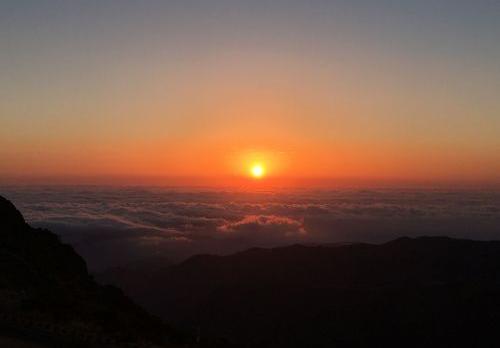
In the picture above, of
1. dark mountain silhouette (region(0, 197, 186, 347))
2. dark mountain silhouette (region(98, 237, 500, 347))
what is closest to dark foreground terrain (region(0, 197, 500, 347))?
dark mountain silhouette (region(0, 197, 186, 347))

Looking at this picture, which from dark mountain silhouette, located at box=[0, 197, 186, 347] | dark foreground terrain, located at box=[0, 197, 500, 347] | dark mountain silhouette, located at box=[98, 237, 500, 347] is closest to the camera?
dark mountain silhouette, located at box=[0, 197, 186, 347]

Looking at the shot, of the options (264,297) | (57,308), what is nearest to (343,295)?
(264,297)

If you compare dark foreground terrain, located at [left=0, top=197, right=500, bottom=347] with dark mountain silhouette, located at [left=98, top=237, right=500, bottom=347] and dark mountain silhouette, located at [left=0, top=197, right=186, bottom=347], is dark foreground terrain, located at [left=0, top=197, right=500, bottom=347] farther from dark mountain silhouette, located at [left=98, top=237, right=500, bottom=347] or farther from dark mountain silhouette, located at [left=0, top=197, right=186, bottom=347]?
dark mountain silhouette, located at [left=98, top=237, right=500, bottom=347]

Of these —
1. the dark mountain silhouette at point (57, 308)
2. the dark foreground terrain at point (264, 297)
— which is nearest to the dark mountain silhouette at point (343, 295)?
the dark foreground terrain at point (264, 297)

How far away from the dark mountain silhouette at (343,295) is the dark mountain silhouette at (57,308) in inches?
1987

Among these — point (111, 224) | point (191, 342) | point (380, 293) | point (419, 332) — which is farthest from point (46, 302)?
point (111, 224)

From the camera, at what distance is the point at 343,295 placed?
83.8m

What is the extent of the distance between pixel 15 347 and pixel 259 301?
262 feet

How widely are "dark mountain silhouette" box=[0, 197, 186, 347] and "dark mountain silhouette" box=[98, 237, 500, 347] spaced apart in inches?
1987

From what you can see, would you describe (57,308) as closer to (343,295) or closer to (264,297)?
(343,295)

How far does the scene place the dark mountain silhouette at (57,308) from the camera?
15.9 meters

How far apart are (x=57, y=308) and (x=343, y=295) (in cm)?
7311

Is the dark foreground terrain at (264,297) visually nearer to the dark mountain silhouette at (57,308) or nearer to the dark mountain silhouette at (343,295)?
the dark mountain silhouette at (57,308)

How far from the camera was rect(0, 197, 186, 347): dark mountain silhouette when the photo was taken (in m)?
15.9
